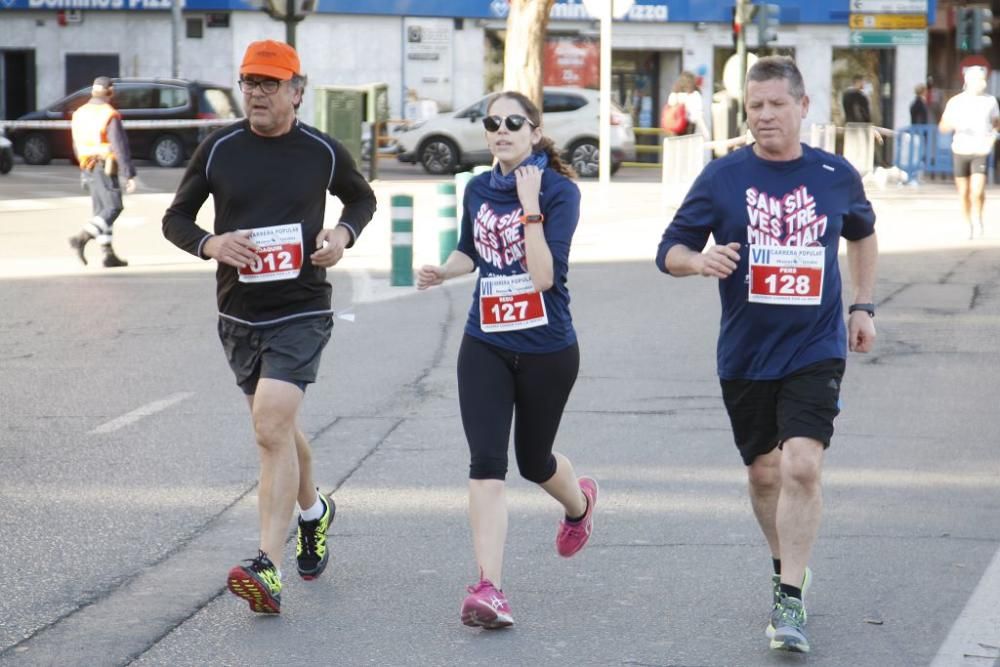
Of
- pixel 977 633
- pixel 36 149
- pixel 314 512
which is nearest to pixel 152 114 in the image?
pixel 36 149

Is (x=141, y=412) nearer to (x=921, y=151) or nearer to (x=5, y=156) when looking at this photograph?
(x=921, y=151)

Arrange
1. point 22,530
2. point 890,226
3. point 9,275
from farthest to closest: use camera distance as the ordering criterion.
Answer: point 890,226, point 9,275, point 22,530

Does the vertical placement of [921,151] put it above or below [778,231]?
below

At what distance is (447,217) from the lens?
52.4ft

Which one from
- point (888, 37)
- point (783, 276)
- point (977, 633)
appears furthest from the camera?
point (888, 37)

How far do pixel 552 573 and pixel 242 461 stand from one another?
2448mm

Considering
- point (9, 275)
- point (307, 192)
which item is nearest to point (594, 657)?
point (307, 192)

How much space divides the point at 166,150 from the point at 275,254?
31546 mm

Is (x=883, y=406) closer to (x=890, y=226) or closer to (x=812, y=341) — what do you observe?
(x=812, y=341)

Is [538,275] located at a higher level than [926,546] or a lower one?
higher

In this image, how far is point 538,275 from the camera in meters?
5.57

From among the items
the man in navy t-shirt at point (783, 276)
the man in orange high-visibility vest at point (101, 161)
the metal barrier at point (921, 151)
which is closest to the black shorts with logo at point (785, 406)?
the man in navy t-shirt at point (783, 276)

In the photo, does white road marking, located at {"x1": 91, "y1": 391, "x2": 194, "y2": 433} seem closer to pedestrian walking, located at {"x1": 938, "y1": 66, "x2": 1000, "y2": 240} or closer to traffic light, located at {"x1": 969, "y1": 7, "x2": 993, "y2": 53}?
pedestrian walking, located at {"x1": 938, "y1": 66, "x2": 1000, "y2": 240}

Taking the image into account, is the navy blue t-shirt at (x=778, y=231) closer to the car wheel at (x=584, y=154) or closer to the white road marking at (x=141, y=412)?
the white road marking at (x=141, y=412)
